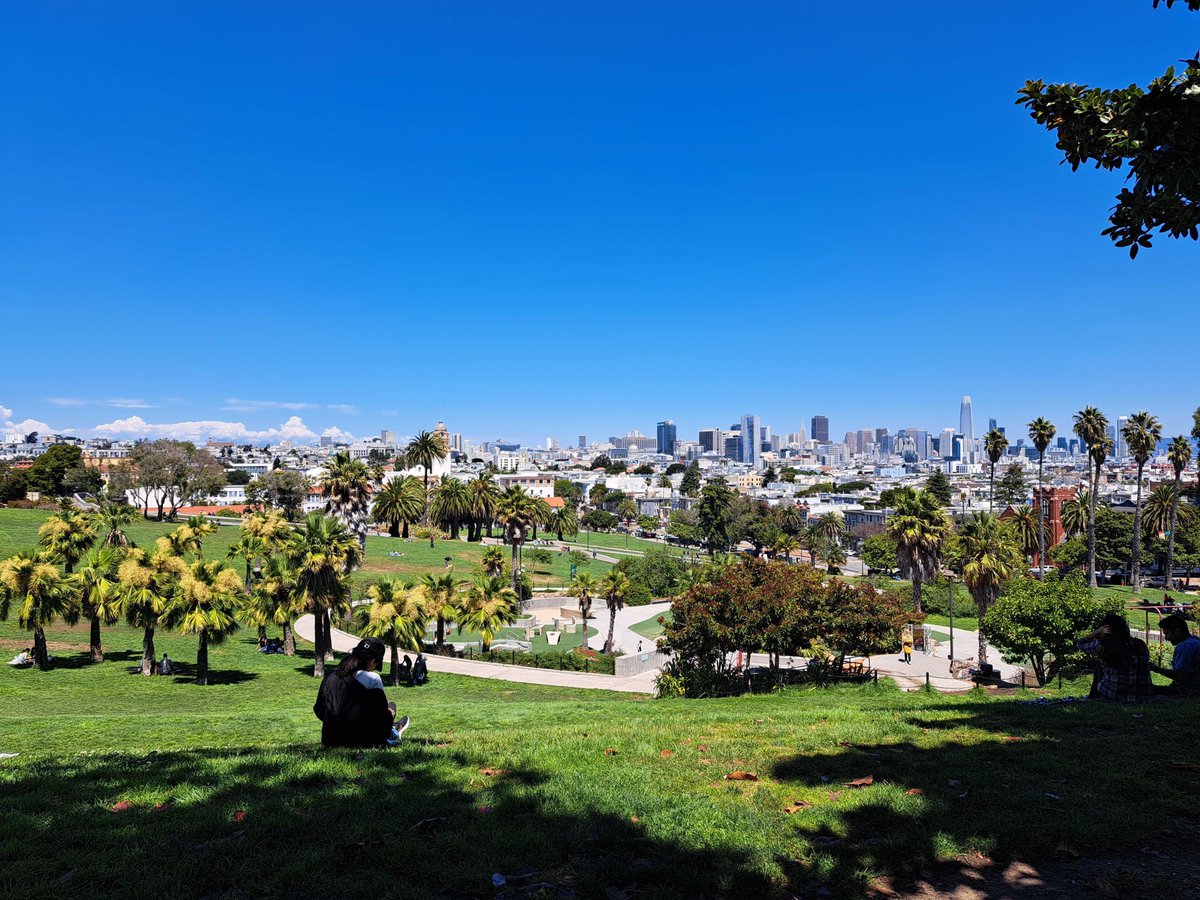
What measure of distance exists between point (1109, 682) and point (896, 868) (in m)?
8.01

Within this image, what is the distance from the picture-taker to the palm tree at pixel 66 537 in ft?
106

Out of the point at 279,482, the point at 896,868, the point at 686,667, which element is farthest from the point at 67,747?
Result: the point at 279,482

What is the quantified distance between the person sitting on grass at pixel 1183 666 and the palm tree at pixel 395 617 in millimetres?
22475

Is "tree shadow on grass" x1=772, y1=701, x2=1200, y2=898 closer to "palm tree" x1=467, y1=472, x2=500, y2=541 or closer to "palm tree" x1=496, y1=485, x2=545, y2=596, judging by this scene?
"palm tree" x1=496, y1=485, x2=545, y2=596

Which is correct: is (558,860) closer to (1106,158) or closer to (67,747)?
(1106,158)

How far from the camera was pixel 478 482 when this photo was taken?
3260 inches

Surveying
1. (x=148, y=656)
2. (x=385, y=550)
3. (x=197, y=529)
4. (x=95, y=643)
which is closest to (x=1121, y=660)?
(x=148, y=656)

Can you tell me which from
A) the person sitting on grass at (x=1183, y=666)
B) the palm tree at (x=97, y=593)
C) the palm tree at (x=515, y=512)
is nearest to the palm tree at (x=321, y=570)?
the palm tree at (x=97, y=593)

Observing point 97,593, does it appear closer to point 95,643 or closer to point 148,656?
point 95,643

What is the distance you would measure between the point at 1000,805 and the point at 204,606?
24.4 m

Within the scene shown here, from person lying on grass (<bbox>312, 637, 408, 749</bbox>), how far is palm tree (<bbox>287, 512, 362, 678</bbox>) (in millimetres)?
20484

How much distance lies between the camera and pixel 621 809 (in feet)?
19.5

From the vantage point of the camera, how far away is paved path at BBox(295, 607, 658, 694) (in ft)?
89.6

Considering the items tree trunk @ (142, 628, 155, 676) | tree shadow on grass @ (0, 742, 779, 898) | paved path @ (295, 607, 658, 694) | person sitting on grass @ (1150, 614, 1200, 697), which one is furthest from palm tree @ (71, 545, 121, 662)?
person sitting on grass @ (1150, 614, 1200, 697)
